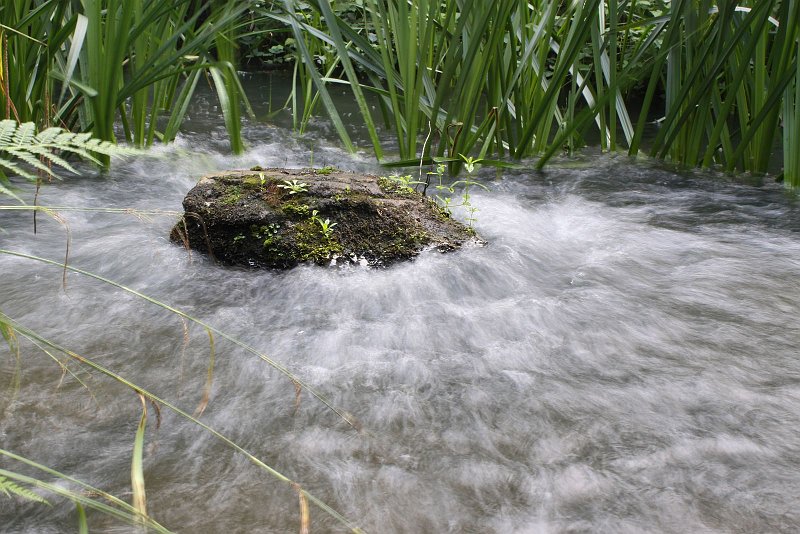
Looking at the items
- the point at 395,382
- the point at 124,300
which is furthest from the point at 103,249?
the point at 395,382

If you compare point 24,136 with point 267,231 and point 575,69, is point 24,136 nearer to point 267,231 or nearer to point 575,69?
point 267,231

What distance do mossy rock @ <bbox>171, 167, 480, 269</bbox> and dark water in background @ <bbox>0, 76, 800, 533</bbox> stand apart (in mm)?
81

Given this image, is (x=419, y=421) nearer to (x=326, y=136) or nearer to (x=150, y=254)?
(x=150, y=254)

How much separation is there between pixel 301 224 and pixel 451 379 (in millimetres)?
888

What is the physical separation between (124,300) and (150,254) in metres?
0.38

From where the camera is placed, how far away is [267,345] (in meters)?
1.76

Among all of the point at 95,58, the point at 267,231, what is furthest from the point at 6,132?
the point at 95,58

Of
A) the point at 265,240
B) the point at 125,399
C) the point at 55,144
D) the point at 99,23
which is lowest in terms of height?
the point at 125,399

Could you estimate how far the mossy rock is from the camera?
2264 millimetres

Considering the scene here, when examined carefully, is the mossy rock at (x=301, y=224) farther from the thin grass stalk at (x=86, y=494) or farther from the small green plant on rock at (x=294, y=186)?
the thin grass stalk at (x=86, y=494)

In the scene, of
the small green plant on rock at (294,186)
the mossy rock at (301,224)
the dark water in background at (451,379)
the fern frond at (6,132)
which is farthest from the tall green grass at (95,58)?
the fern frond at (6,132)

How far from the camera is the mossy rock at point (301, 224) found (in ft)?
7.43

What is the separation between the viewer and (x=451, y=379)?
163 centimetres

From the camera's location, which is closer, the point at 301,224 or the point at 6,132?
the point at 6,132
